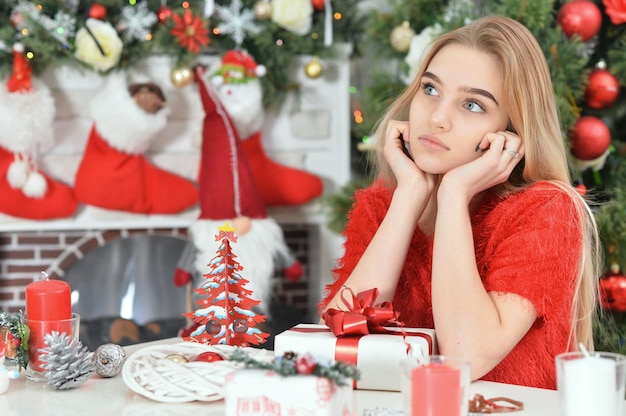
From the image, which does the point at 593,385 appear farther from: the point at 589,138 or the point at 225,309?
the point at 589,138

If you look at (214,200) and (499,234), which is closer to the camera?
(499,234)

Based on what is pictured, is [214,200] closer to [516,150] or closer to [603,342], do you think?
[603,342]


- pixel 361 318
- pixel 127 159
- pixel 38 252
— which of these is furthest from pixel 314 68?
pixel 361 318

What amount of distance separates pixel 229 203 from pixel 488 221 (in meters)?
1.55

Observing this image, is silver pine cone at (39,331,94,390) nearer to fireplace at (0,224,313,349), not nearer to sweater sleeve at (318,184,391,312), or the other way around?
Answer: sweater sleeve at (318,184,391,312)

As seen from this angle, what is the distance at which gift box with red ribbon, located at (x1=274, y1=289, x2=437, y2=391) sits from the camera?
1291 millimetres

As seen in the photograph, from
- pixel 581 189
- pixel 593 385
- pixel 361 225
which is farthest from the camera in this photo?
pixel 581 189

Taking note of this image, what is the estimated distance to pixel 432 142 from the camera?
1704 millimetres

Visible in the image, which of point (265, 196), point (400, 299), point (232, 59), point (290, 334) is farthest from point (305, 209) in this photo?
point (290, 334)

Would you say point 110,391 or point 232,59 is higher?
point 232,59

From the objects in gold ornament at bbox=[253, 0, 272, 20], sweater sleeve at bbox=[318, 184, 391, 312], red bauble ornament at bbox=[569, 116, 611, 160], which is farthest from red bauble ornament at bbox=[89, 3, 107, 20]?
red bauble ornament at bbox=[569, 116, 611, 160]

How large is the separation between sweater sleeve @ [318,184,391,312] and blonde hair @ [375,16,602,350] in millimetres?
286

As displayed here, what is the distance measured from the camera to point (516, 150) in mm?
1692

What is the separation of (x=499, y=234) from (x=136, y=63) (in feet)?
6.41
